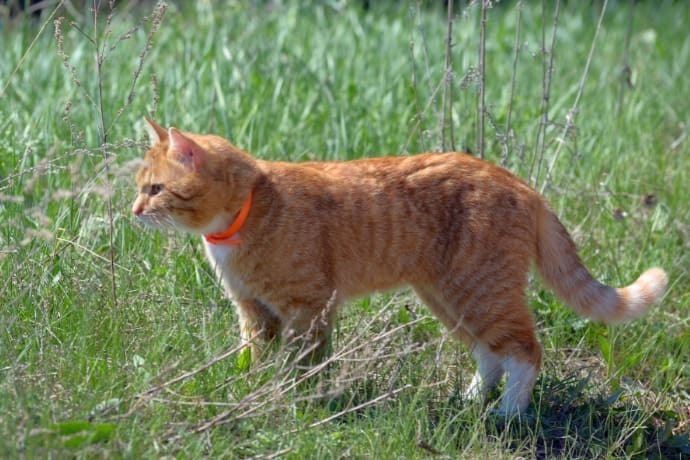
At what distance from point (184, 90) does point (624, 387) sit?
2.75 metres

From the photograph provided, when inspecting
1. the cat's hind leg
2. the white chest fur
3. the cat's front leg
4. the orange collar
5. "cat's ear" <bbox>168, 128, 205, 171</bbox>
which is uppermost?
"cat's ear" <bbox>168, 128, 205, 171</bbox>

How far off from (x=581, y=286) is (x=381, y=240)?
78 centimetres

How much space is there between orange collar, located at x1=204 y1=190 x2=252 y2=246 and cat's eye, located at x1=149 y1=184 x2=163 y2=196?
0.24m

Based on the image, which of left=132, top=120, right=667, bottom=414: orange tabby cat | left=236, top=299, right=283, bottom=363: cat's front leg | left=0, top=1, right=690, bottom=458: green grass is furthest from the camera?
left=236, top=299, right=283, bottom=363: cat's front leg

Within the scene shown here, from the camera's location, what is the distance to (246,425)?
8.82ft

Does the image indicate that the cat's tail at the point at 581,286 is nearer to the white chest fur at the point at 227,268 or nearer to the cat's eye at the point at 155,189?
the white chest fur at the point at 227,268

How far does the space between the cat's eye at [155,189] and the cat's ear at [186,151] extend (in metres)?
0.11

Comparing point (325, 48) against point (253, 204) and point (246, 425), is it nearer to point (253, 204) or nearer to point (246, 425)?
point (253, 204)

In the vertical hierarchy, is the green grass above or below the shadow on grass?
above

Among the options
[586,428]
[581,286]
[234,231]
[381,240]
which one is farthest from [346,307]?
[586,428]

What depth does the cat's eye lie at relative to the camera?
3057 mm

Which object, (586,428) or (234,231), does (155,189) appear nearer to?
(234,231)

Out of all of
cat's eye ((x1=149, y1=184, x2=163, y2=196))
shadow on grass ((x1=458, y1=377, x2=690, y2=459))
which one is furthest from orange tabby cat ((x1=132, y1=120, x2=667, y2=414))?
shadow on grass ((x1=458, y1=377, x2=690, y2=459))

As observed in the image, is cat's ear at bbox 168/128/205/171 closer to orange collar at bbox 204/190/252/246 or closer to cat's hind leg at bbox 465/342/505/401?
orange collar at bbox 204/190/252/246
